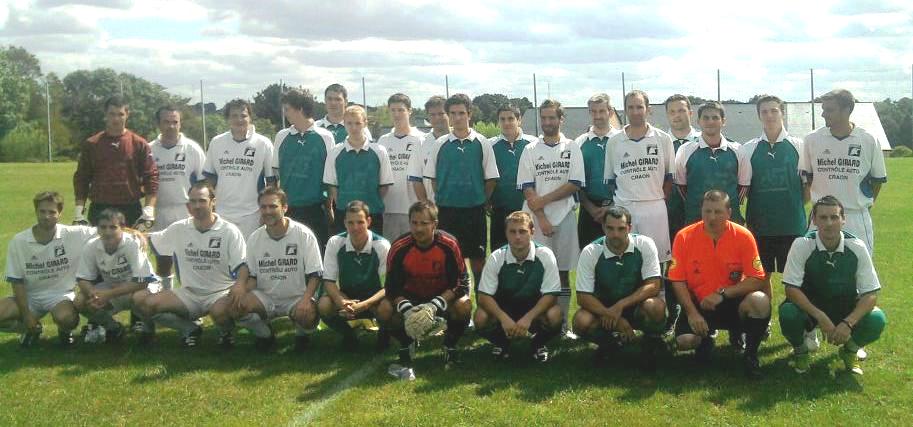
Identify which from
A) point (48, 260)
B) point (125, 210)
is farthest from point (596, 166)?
point (48, 260)

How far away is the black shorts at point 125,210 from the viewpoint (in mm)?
7160

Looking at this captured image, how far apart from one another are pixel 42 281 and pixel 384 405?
3327 millimetres

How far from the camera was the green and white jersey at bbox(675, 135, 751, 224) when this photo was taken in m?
6.36

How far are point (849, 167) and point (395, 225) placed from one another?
12.1ft

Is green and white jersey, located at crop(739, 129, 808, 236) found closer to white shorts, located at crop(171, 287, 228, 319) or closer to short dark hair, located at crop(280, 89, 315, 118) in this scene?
short dark hair, located at crop(280, 89, 315, 118)

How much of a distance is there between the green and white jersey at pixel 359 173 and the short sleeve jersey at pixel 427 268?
1195 mm

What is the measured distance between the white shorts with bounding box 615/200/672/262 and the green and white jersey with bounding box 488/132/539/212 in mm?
1035

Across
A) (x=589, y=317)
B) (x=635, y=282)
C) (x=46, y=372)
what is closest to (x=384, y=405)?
(x=589, y=317)

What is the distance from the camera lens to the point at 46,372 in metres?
5.72

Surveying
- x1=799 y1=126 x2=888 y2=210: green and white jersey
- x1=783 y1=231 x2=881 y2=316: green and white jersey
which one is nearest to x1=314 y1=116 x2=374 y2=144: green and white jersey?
x1=799 y1=126 x2=888 y2=210: green and white jersey

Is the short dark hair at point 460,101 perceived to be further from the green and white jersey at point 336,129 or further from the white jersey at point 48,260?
the white jersey at point 48,260

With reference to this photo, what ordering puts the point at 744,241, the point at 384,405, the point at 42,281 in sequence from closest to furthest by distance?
the point at 384,405, the point at 744,241, the point at 42,281

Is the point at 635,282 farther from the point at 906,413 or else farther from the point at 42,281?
the point at 42,281

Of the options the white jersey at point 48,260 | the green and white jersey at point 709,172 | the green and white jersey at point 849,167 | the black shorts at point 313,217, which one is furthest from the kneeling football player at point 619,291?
the white jersey at point 48,260
